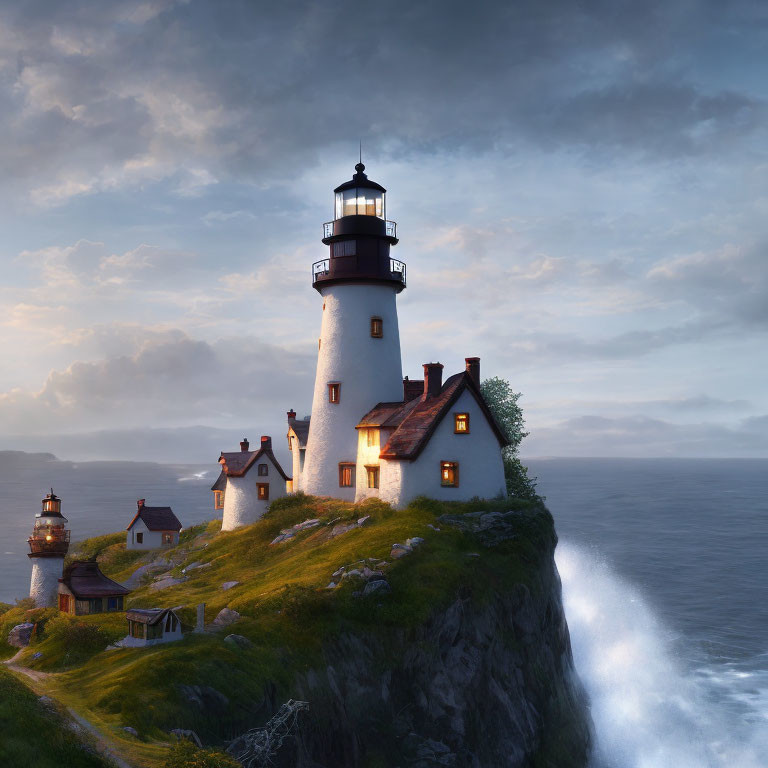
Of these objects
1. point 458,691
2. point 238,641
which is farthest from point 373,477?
point 238,641

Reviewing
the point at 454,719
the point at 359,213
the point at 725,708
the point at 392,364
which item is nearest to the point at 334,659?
the point at 454,719

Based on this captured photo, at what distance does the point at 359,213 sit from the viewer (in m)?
48.3

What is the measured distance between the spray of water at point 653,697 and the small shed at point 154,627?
2561 cm

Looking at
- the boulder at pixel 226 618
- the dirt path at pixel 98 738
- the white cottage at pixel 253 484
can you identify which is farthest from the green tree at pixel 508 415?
the dirt path at pixel 98 738

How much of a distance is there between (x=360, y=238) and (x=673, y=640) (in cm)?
4410

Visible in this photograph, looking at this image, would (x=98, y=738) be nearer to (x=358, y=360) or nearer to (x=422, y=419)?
(x=422, y=419)

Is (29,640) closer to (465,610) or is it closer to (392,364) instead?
(465,610)

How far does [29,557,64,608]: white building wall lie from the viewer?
1505 inches

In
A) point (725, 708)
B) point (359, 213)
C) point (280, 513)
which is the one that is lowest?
point (725, 708)

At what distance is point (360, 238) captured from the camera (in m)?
47.5

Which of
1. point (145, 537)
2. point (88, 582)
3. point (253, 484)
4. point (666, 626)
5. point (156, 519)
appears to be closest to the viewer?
point (88, 582)

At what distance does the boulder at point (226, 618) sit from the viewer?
28141 millimetres

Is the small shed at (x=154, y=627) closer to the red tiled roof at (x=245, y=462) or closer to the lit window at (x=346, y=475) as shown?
the lit window at (x=346, y=475)

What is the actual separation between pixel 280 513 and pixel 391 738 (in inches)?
920
